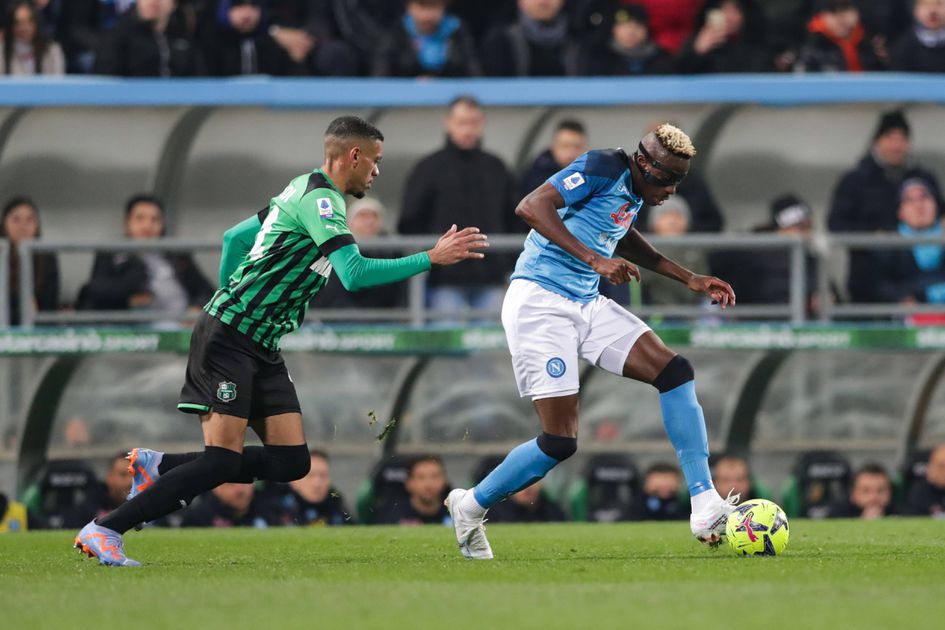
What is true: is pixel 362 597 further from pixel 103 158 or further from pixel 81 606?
pixel 103 158

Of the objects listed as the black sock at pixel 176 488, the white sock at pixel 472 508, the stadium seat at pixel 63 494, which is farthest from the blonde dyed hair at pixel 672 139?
the stadium seat at pixel 63 494

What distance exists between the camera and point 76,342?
1238 cm

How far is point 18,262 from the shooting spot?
12312 mm

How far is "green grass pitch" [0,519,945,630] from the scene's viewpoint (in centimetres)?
593

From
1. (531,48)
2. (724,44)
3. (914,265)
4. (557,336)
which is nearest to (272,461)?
(557,336)

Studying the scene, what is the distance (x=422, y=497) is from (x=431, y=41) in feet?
13.0

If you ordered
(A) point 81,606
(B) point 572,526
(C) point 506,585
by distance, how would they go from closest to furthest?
(A) point 81,606, (C) point 506,585, (B) point 572,526

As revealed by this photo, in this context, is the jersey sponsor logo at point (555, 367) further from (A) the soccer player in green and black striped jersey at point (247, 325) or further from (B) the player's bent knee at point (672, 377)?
(A) the soccer player in green and black striped jersey at point (247, 325)

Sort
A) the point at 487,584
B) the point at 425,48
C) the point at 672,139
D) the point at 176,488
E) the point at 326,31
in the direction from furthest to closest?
the point at 326,31, the point at 425,48, the point at 672,139, the point at 176,488, the point at 487,584

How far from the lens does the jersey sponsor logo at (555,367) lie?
815 centimetres

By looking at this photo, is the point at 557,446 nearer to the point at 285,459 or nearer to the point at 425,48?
the point at 285,459

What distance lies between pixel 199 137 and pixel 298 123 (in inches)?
32.1

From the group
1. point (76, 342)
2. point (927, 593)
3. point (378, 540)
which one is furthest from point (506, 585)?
point (76, 342)

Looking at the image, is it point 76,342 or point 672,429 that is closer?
point 672,429
